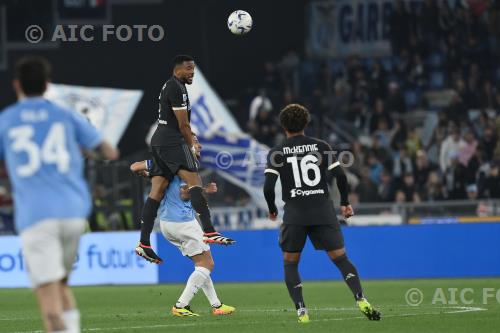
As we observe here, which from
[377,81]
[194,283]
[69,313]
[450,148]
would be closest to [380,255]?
[450,148]

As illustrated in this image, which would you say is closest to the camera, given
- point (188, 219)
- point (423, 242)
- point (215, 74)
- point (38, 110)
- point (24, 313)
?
point (38, 110)

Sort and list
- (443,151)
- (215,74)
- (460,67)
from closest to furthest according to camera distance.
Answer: (443,151)
(460,67)
(215,74)

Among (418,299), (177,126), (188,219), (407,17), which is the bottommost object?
(418,299)

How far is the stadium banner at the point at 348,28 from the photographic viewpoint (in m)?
32.5

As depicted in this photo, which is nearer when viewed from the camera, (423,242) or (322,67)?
(423,242)

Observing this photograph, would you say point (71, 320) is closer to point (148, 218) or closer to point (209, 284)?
point (209, 284)

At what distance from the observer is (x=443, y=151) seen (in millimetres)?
27328

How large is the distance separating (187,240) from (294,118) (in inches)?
99.2

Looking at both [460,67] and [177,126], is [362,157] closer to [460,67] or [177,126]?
[460,67]

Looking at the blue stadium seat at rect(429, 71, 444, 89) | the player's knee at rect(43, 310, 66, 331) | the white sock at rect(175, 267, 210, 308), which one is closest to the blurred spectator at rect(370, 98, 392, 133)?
the blue stadium seat at rect(429, 71, 444, 89)

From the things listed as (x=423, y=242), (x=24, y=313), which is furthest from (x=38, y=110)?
(x=423, y=242)

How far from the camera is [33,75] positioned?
8742 mm

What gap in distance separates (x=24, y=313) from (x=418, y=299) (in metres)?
5.20

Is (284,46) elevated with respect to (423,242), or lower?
elevated
